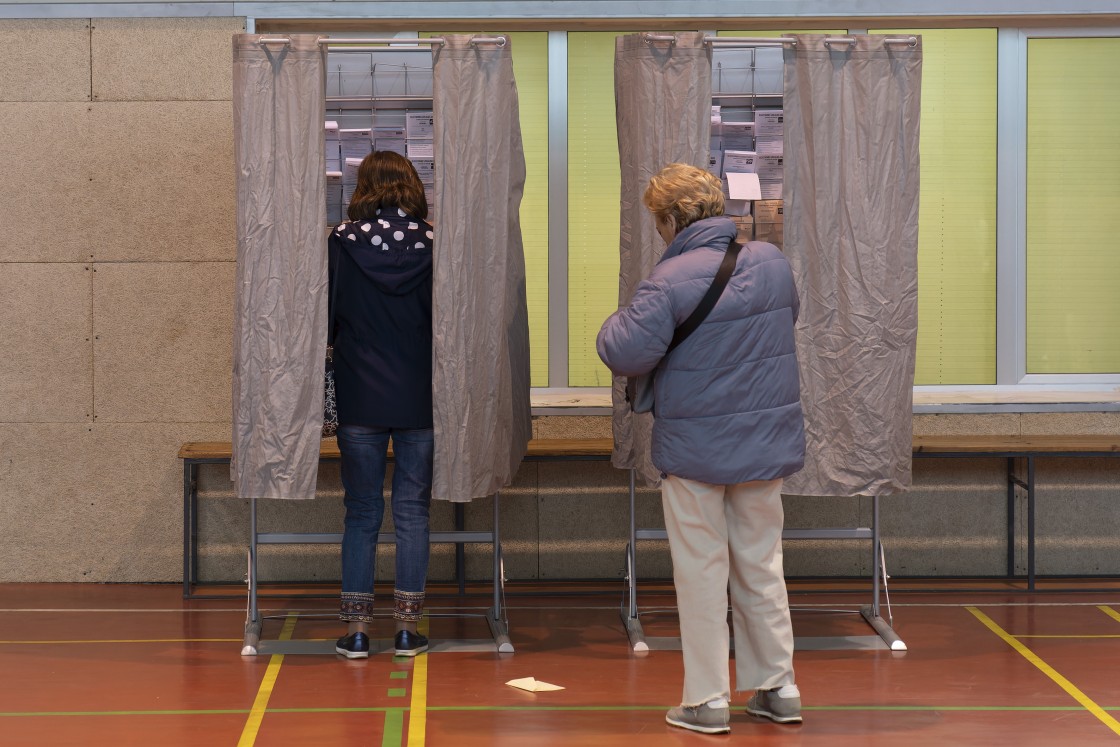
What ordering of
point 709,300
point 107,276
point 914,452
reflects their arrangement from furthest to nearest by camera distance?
point 107,276, point 914,452, point 709,300

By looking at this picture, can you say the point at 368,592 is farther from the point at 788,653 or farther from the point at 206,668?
the point at 788,653

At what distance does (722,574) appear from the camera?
137 inches

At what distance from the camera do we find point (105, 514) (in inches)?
212

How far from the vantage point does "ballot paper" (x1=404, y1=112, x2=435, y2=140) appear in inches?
187

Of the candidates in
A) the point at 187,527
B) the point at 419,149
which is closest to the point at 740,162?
the point at 419,149

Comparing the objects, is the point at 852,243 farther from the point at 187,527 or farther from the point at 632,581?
the point at 187,527

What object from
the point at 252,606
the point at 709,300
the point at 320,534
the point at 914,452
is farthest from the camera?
the point at 914,452

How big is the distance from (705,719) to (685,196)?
1.39 metres

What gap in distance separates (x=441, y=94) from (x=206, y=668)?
6.45 feet

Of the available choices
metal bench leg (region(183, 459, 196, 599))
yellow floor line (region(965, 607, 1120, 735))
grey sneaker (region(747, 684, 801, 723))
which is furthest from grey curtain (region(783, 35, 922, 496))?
metal bench leg (region(183, 459, 196, 599))

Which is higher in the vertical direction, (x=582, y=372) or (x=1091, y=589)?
(x=582, y=372)

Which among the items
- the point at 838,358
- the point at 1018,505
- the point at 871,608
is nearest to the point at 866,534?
the point at 871,608

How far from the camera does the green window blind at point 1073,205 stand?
18.3 ft

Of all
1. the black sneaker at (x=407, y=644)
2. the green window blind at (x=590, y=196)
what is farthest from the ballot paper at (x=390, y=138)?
the black sneaker at (x=407, y=644)
